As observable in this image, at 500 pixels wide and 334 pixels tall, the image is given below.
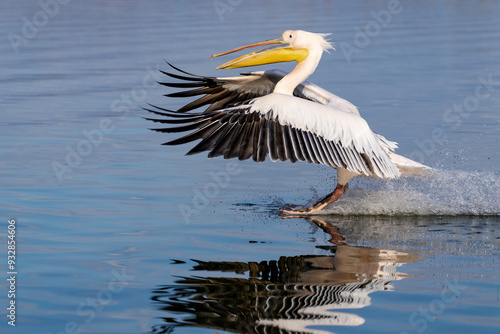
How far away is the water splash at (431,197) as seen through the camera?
7.23 meters

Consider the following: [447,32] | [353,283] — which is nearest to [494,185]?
[353,283]

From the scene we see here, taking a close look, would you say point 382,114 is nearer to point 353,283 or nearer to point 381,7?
point 353,283

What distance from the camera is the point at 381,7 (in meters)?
28.8

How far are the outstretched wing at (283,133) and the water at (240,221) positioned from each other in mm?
627

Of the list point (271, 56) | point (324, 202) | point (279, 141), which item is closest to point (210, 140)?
point (279, 141)

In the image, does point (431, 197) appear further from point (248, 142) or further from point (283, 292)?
point (283, 292)

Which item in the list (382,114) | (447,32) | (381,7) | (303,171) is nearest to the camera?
(303,171)

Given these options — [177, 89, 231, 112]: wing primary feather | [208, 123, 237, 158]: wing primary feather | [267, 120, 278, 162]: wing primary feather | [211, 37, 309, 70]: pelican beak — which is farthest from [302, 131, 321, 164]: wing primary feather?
[177, 89, 231, 112]: wing primary feather

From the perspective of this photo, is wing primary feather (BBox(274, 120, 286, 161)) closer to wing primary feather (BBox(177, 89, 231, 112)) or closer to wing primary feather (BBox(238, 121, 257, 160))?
wing primary feather (BBox(238, 121, 257, 160))

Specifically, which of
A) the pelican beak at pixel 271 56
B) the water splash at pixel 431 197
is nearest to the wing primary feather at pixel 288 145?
the water splash at pixel 431 197

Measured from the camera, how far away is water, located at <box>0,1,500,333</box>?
4.85 meters

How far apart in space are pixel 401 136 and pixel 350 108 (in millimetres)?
2486

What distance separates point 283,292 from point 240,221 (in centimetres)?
186

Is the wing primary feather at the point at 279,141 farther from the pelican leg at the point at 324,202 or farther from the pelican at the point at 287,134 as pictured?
the pelican leg at the point at 324,202
